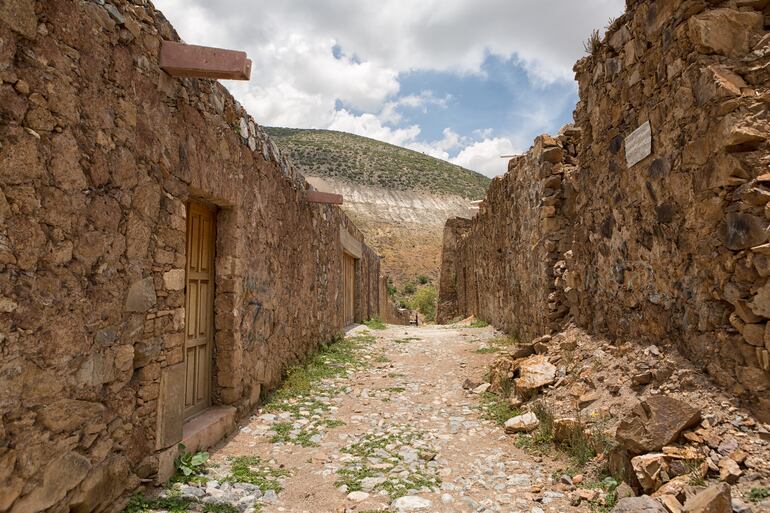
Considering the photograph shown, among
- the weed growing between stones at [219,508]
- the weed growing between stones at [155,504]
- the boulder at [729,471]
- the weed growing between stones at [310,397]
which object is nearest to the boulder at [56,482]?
the weed growing between stones at [155,504]

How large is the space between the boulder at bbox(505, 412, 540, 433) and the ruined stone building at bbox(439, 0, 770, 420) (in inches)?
42.7

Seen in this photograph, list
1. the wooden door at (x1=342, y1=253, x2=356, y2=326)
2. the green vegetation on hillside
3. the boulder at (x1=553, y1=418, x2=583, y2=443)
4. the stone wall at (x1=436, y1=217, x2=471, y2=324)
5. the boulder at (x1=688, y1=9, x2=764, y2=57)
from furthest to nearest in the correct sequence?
1. the green vegetation on hillside
2. the stone wall at (x1=436, y1=217, x2=471, y2=324)
3. the wooden door at (x1=342, y1=253, x2=356, y2=326)
4. the boulder at (x1=553, y1=418, x2=583, y2=443)
5. the boulder at (x1=688, y1=9, x2=764, y2=57)

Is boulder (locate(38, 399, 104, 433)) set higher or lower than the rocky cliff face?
lower

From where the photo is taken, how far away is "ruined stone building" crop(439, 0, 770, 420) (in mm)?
2723

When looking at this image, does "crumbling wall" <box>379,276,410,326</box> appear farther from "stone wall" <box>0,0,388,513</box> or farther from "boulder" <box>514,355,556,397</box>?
"stone wall" <box>0,0,388,513</box>

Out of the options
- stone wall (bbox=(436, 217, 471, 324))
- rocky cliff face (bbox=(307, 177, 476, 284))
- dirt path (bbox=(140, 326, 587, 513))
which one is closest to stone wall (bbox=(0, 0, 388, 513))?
dirt path (bbox=(140, 326, 587, 513))

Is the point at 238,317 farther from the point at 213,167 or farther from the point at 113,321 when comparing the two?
the point at 113,321

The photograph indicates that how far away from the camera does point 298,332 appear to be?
261 inches

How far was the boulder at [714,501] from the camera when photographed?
219cm

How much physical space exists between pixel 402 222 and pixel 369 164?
13.1 meters

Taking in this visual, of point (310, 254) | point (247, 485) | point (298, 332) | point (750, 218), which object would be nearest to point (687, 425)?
point (750, 218)

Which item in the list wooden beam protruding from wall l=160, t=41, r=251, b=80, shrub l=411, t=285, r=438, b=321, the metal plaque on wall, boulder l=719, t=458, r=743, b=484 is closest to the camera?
boulder l=719, t=458, r=743, b=484

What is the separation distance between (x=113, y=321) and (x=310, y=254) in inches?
185

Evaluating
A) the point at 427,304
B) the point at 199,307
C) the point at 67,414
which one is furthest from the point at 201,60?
the point at 427,304
